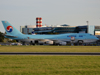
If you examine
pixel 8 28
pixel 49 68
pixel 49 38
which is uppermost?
pixel 8 28

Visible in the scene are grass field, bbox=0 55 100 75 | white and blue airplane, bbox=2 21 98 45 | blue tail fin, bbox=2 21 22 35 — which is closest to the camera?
grass field, bbox=0 55 100 75

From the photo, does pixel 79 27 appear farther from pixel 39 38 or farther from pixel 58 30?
pixel 39 38

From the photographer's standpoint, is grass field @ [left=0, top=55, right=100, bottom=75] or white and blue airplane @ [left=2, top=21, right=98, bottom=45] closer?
grass field @ [left=0, top=55, right=100, bottom=75]

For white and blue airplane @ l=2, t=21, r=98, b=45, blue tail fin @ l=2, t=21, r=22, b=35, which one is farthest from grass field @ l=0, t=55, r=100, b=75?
blue tail fin @ l=2, t=21, r=22, b=35

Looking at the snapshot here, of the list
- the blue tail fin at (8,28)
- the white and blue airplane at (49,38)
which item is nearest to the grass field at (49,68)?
the white and blue airplane at (49,38)

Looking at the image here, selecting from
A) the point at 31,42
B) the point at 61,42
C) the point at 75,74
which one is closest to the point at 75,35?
the point at 61,42

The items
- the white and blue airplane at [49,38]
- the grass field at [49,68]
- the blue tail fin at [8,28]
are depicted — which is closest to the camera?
the grass field at [49,68]

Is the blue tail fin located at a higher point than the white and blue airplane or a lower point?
higher

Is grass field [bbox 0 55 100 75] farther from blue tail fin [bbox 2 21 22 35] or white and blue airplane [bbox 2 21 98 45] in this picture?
blue tail fin [bbox 2 21 22 35]

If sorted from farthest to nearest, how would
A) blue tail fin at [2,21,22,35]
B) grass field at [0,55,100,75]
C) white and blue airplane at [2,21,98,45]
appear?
blue tail fin at [2,21,22,35]
white and blue airplane at [2,21,98,45]
grass field at [0,55,100,75]

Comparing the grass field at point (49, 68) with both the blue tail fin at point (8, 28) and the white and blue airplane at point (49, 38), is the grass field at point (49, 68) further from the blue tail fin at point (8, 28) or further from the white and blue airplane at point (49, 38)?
the blue tail fin at point (8, 28)

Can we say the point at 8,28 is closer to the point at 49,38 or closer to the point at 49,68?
the point at 49,38

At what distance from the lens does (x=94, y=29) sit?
16112 cm

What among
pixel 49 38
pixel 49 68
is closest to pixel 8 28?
pixel 49 38
